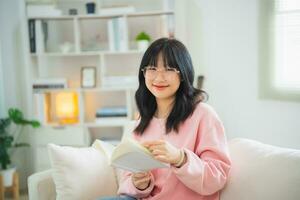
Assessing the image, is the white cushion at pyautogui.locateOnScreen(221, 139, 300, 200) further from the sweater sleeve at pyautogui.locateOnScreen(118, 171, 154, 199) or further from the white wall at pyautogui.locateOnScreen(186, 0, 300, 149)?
the white wall at pyautogui.locateOnScreen(186, 0, 300, 149)

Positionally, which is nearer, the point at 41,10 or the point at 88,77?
the point at 41,10

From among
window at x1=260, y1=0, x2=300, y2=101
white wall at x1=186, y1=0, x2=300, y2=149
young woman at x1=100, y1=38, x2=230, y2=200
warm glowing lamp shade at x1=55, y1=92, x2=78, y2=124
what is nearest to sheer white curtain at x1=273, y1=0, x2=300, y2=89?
window at x1=260, y1=0, x2=300, y2=101

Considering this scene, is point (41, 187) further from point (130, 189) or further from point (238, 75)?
point (238, 75)

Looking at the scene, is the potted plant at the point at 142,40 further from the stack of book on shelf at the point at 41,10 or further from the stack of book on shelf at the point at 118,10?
the stack of book on shelf at the point at 41,10

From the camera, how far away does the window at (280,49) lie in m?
1.85

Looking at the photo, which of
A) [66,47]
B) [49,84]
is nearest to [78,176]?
[49,84]

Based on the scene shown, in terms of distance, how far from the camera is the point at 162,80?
4.21 feet

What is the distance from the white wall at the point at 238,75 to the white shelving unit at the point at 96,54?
1.29 feet

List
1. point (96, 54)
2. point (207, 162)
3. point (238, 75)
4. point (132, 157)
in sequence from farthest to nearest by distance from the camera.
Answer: point (96, 54) < point (238, 75) < point (207, 162) < point (132, 157)

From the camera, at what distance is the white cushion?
108 centimetres

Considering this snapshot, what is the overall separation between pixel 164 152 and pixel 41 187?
30.0 inches

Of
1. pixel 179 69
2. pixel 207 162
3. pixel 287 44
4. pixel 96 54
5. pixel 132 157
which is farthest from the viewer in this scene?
pixel 96 54

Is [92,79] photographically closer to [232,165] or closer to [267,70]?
[267,70]

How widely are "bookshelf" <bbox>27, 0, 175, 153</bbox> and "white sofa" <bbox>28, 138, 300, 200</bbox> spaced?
165 centimetres
